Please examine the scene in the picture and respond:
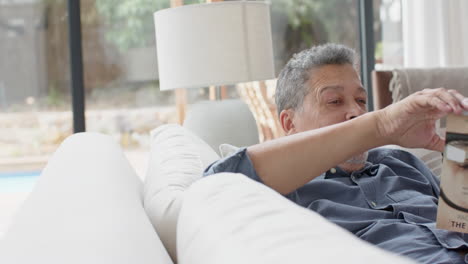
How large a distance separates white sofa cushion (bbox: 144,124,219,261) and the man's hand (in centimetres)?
41

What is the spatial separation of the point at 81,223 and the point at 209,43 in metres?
1.81

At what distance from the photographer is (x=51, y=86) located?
423 centimetres

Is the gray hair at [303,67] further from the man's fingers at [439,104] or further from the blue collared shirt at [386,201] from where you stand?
the man's fingers at [439,104]

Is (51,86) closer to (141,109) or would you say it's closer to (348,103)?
(141,109)

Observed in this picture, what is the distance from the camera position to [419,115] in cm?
129

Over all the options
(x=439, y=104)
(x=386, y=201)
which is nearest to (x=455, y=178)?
(x=439, y=104)

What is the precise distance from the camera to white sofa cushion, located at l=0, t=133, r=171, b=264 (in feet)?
2.52

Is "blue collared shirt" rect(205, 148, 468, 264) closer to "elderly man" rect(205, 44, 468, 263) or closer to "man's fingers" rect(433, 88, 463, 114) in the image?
"elderly man" rect(205, 44, 468, 263)

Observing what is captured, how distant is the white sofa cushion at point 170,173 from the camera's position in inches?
44.3

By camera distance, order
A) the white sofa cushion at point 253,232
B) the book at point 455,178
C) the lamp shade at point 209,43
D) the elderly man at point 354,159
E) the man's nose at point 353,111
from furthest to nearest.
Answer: the lamp shade at point 209,43, the man's nose at point 353,111, the elderly man at point 354,159, the book at point 455,178, the white sofa cushion at point 253,232

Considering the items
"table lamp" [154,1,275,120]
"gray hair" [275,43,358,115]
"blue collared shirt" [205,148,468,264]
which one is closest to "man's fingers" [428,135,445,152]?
"blue collared shirt" [205,148,468,264]

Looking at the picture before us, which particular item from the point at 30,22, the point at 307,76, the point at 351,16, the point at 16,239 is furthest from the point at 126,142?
the point at 16,239

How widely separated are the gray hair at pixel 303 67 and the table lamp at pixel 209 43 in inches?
35.6

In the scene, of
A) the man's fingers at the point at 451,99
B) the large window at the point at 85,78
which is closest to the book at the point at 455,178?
the man's fingers at the point at 451,99
